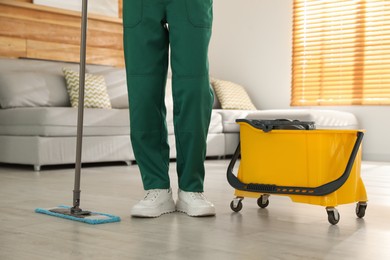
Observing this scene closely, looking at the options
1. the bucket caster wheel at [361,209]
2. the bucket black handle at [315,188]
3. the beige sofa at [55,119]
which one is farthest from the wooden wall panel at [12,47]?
the bucket caster wheel at [361,209]

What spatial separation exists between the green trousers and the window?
12.3 ft

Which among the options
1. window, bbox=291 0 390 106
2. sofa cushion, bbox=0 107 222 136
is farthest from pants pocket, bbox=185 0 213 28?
window, bbox=291 0 390 106

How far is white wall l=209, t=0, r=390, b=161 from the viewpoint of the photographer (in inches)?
238

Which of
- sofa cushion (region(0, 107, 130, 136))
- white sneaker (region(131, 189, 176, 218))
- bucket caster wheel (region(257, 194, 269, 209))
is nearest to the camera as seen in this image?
white sneaker (region(131, 189, 176, 218))

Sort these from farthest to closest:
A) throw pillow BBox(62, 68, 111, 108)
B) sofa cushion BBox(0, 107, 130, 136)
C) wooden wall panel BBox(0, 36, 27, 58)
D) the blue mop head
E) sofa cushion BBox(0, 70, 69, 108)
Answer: wooden wall panel BBox(0, 36, 27, 58) → throw pillow BBox(62, 68, 111, 108) → sofa cushion BBox(0, 70, 69, 108) → sofa cushion BBox(0, 107, 130, 136) → the blue mop head

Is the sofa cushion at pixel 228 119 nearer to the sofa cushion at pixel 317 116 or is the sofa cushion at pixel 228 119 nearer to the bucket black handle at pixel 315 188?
the sofa cushion at pixel 317 116

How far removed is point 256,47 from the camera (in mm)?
6234

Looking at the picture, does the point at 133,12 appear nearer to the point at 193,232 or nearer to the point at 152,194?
the point at 152,194

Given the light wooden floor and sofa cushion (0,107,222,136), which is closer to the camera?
the light wooden floor

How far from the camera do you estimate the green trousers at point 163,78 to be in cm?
196

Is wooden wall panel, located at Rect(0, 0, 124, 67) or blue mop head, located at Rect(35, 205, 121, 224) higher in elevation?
wooden wall panel, located at Rect(0, 0, 124, 67)

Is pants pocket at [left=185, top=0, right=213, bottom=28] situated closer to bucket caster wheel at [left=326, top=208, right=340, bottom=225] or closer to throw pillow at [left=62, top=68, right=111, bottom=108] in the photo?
bucket caster wheel at [left=326, top=208, right=340, bottom=225]

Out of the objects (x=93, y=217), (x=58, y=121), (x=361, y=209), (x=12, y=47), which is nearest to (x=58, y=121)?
(x=58, y=121)

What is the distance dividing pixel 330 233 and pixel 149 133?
69 cm
